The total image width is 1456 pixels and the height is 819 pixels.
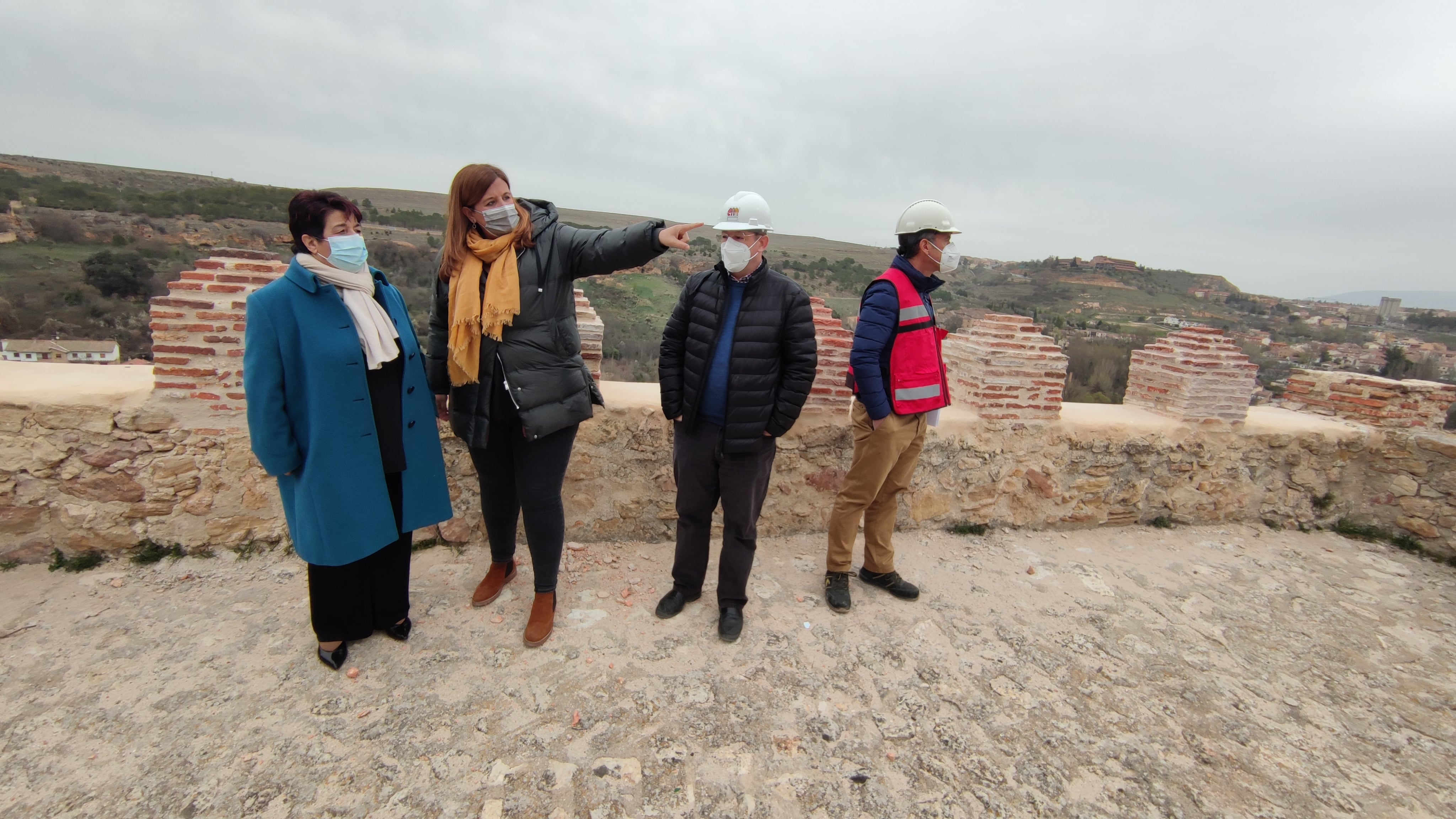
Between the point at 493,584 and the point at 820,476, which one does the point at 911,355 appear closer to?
the point at 820,476

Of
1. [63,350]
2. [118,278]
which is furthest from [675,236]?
[118,278]

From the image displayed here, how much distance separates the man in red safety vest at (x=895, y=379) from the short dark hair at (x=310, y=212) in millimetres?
2173

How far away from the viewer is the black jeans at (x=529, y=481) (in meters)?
2.44

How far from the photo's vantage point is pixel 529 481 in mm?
2467

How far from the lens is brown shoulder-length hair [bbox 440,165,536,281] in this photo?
2.21m

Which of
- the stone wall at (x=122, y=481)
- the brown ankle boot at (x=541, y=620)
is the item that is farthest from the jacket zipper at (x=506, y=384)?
the stone wall at (x=122, y=481)

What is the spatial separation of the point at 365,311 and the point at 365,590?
1158 mm

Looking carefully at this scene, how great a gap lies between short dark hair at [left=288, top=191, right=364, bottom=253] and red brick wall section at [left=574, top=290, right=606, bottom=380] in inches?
42.4

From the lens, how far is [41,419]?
2732 mm

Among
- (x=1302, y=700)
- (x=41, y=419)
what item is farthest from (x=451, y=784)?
(x=1302, y=700)

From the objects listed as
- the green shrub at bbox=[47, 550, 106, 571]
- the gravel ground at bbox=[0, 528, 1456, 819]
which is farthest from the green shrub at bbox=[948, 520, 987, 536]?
the green shrub at bbox=[47, 550, 106, 571]

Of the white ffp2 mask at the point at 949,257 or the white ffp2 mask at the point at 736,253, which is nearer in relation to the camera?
the white ffp2 mask at the point at 736,253

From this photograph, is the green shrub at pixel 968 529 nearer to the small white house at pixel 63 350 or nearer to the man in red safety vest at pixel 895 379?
the man in red safety vest at pixel 895 379

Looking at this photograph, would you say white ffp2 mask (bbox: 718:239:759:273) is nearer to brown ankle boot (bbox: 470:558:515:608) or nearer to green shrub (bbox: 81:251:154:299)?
brown ankle boot (bbox: 470:558:515:608)
